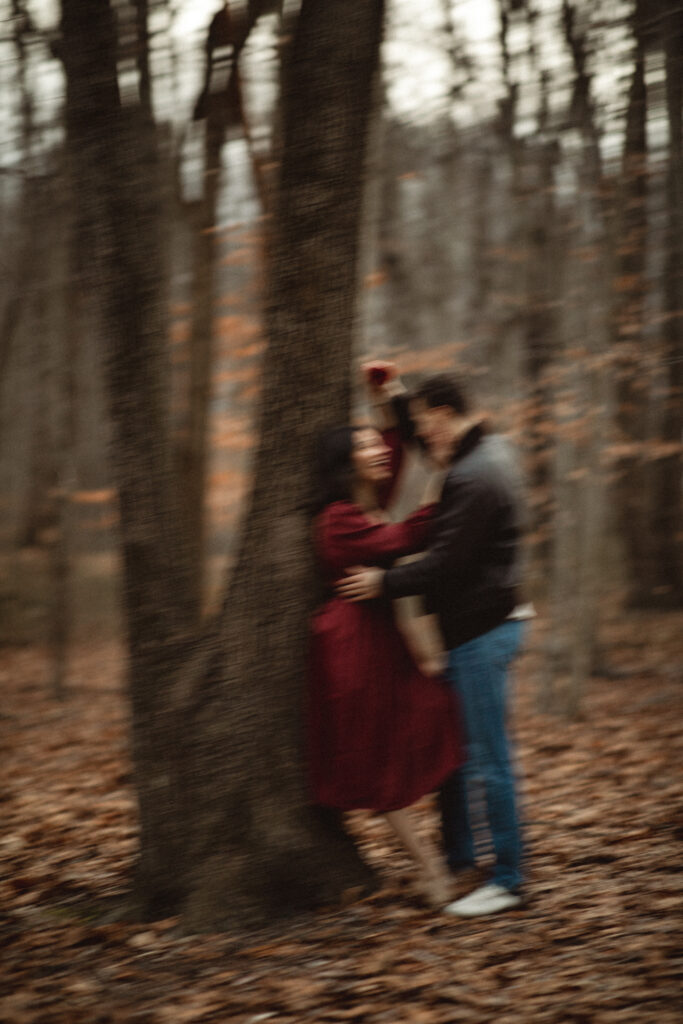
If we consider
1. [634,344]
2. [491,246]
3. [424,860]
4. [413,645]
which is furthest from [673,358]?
[424,860]

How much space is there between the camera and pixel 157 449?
14.1ft

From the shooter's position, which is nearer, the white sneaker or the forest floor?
the forest floor

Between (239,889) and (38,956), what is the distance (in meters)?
0.88

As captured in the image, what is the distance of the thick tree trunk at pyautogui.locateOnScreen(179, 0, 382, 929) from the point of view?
13.6 feet

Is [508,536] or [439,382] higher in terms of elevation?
[439,382]

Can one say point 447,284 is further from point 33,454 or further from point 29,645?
point 29,645

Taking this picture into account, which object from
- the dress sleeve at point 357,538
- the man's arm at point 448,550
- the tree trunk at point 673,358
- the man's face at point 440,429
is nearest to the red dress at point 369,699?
the dress sleeve at point 357,538

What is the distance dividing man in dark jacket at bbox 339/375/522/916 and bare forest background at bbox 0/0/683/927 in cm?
50

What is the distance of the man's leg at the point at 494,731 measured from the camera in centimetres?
411

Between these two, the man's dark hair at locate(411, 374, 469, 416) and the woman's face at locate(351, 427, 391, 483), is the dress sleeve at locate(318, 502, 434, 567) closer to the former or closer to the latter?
the woman's face at locate(351, 427, 391, 483)

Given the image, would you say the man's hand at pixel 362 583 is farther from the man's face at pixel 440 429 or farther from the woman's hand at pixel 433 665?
the man's face at pixel 440 429

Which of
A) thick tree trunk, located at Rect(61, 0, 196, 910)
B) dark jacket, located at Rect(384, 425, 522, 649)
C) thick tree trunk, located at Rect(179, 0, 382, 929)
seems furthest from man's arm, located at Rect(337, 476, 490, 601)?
thick tree trunk, located at Rect(61, 0, 196, 910)

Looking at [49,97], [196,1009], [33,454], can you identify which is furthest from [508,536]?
[33,454]

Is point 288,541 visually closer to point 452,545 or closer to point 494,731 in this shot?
point 452,545
